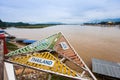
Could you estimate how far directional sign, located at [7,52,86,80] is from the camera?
13.2 ft

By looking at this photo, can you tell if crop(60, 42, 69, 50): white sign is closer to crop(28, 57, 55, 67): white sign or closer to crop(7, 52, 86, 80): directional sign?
crop(7, 52, 86, 80): directional sign

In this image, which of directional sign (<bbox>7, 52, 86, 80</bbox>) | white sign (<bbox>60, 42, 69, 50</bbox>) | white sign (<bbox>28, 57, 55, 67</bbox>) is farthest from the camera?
white sign (<bbox>60, 42, 69, 50</bbox>)

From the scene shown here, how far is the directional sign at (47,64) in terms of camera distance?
4.04 m

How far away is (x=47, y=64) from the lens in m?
4.46

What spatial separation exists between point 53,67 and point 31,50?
199cm

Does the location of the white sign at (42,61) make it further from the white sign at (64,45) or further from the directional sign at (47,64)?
the white sign at (64,45)

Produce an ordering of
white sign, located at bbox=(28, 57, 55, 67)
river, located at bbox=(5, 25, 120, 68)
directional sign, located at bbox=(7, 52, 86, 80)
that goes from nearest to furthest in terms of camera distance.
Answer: directional sign, located at bbox=(7, 52, 86, 80) → white sign, located at bbox=(28, 57, 55, 67) → river, located at bbox=(5, 25, 120, 68)

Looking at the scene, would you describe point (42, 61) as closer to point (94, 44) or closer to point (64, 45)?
point (64, 45)

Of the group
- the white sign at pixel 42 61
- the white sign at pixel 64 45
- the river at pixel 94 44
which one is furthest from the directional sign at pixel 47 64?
the river at pixel 94 44

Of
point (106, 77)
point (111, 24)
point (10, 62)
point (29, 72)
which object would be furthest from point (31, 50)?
point (111, 24)

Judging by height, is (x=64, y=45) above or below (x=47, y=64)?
above

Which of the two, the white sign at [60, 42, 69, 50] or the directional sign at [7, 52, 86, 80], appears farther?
the white sign at [60, 42, 69, 50]

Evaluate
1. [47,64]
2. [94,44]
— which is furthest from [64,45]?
[94,44]

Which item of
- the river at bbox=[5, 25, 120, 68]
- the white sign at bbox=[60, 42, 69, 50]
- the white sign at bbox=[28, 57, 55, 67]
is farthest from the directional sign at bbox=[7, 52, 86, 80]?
the river at bbox=[5, 25, 120, 68]
